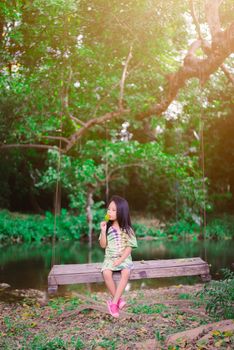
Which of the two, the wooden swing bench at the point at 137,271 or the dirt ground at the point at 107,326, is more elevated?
the wooden swing bench at the point at 137,271

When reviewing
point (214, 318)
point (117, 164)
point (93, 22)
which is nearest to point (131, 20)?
point (93, 22)

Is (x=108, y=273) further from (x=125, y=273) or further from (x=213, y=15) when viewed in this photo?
(x=213, y=15)

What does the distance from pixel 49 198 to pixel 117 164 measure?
196 inches

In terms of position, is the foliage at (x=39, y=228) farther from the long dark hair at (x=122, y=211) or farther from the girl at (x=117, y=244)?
the long dark hair at (x=122, y=211)

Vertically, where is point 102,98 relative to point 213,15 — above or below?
below

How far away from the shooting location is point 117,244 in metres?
4.40

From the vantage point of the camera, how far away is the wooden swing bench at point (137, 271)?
5176mm

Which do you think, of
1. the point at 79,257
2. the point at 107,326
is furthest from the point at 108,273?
the point at 79,257

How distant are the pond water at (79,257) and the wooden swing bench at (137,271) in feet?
5.56

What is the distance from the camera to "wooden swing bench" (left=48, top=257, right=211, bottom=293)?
518cm

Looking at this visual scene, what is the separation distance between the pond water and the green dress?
3.18 m

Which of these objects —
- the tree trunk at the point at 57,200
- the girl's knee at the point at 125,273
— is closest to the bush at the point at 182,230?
the tree trunk at the point at 57,200

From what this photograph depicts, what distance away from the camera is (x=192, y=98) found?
36.5 feet

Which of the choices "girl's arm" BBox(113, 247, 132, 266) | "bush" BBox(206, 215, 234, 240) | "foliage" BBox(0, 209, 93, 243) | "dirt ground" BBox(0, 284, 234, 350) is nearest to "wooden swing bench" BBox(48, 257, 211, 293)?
"dirt ground" BBox(0, 284, 234, 350)
